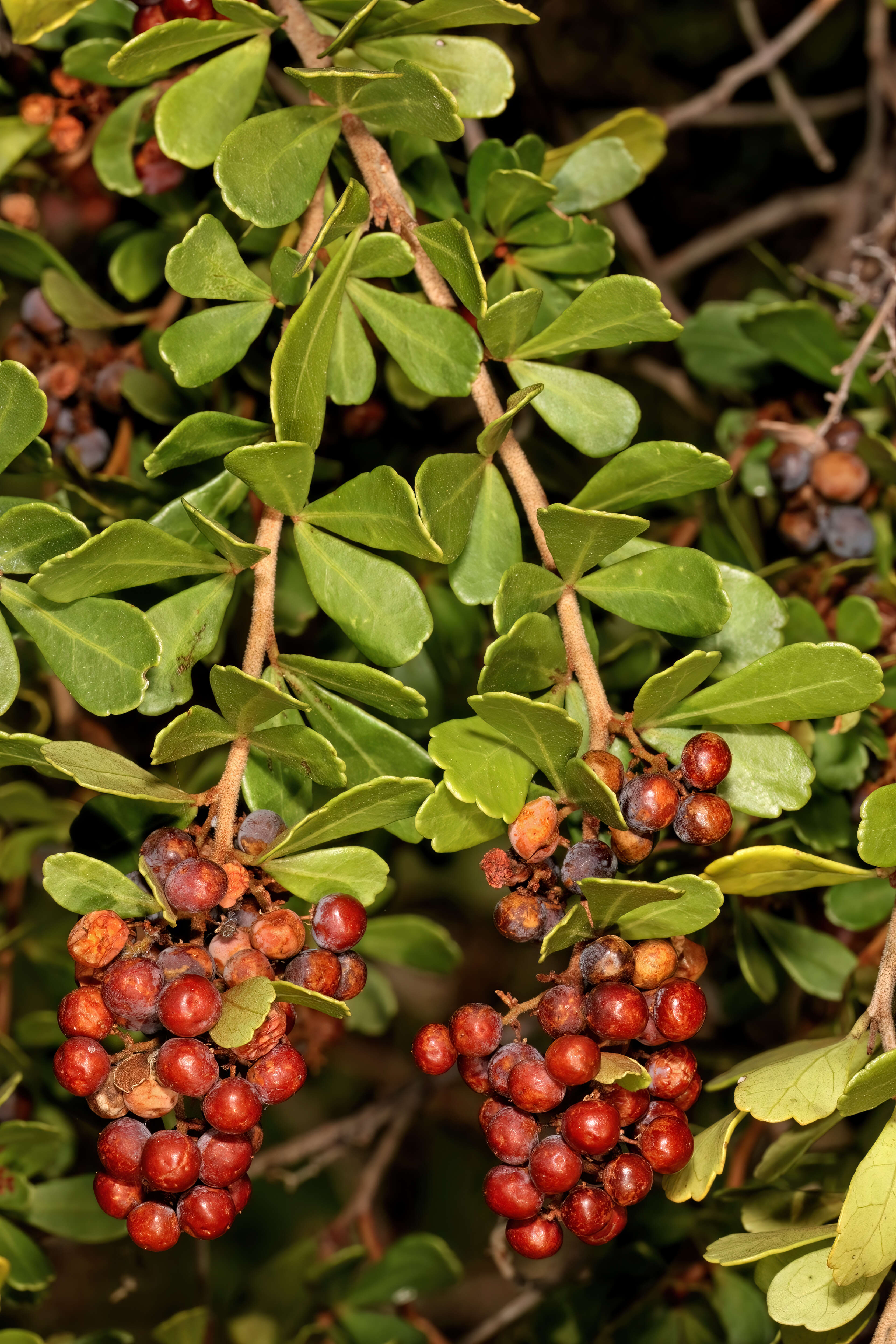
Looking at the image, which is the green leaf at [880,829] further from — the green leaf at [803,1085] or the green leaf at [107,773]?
the green leaf at [107,773]

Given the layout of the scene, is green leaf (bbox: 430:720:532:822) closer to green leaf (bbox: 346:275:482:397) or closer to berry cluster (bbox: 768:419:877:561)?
green leaf (bbox: 346:275:482:397)

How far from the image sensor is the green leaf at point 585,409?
0.92 meters

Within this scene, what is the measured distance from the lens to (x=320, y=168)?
861 mm

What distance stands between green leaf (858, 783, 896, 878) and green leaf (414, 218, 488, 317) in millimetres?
431

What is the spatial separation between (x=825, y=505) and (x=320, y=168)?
705 millimetres

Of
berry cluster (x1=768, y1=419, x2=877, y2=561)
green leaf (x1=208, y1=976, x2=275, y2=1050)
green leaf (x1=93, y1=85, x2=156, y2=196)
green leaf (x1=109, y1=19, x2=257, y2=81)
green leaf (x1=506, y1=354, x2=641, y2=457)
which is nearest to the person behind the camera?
green leaf (x1=208, y1=976, x2=275, y2=1050)

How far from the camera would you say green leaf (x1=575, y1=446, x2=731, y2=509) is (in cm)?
81

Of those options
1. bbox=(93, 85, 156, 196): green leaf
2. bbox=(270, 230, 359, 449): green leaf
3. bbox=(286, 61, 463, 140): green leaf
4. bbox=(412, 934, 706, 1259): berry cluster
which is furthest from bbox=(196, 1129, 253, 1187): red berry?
bbox=(93, 85, 156, 196): green leaf

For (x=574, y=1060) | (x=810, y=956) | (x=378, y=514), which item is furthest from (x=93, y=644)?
(x=810, y=956)

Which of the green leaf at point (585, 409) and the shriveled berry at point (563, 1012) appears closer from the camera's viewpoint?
the shriveled berry at point (563, 1012)

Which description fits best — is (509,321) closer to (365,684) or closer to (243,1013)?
(365,684)

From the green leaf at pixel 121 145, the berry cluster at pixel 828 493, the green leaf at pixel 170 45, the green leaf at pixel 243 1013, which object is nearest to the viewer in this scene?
the green leaf at pixel 243 1013

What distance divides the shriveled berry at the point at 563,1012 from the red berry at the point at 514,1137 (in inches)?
2.6

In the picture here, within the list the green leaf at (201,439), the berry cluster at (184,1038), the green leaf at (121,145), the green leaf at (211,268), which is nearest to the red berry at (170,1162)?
the berry cluster at (184,1038)
